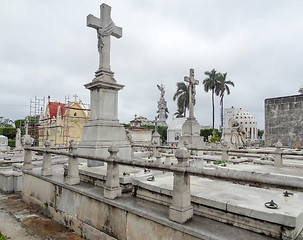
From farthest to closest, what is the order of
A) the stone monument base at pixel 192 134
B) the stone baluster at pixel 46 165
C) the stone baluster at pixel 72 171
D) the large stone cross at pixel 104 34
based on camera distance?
the stone monument base at pixel 192 134, the large stone cross at pixel 104 34, the stone baluster at pixel 46 165, the stone baluster at pixel 72 171

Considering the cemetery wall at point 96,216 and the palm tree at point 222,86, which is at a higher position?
the palm tree at point 222,86

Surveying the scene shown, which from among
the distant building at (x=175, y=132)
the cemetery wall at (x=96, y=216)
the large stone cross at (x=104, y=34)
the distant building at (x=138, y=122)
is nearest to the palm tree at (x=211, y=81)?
the distant building at (x=175, y=132)

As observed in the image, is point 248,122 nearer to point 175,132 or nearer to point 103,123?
point 175,132

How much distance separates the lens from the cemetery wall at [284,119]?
16.3m

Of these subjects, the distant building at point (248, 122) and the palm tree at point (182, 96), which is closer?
the distant building at point (248, 122)

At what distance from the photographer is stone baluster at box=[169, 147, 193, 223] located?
2910 millimetres

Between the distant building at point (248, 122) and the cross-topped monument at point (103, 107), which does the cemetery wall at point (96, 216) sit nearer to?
the cross-topped monument at point (103, 107)

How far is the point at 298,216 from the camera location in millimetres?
2451

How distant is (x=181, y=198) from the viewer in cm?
296

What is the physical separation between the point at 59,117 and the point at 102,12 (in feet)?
60.8

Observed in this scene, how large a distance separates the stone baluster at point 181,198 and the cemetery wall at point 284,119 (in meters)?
16.9

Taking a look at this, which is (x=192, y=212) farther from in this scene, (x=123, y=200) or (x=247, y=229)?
(x=123, y=200)

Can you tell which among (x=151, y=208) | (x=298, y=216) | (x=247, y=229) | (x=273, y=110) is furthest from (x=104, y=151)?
(x=273, y=110)

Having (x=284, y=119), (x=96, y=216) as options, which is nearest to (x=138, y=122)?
(x=284, y=119)
